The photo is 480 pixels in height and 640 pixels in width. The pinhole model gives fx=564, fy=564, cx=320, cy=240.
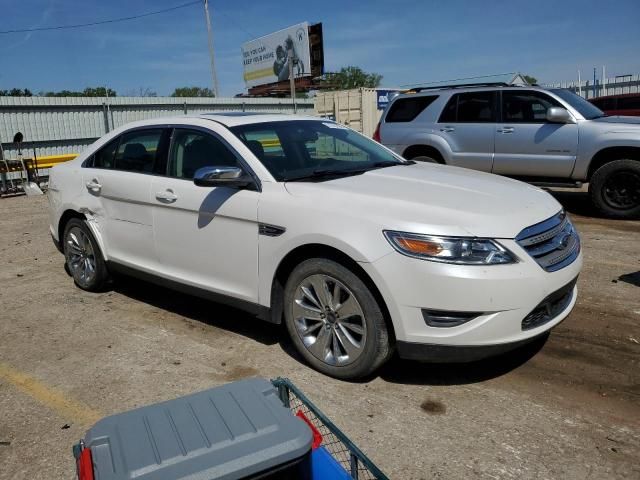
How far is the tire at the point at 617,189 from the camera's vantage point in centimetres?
767

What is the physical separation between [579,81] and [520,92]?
18.7 metres

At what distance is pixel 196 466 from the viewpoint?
1.51 m

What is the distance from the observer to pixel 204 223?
3.97 meters

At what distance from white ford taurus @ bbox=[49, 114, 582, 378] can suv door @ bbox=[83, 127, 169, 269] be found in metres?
0.02

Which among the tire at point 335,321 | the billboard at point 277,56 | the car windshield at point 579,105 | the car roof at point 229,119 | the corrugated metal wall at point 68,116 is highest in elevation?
the billboard at point 277,56

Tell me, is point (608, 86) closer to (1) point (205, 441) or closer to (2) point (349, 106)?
(2) point (349, 106)

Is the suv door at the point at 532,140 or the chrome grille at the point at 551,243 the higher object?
the suv door at the point at 532,140

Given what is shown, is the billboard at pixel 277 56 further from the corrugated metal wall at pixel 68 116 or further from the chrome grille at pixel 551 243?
the chrome grille at pixel 551 243

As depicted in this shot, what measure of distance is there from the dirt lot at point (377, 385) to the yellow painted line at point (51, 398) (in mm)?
11

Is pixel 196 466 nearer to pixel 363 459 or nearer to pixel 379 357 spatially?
pixel 363 459

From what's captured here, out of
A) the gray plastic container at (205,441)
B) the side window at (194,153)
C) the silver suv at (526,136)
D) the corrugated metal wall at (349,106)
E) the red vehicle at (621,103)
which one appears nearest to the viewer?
the gray plastic container at (205,441)

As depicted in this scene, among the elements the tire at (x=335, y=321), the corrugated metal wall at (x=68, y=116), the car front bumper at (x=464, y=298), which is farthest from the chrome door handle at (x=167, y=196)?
the corrugated metal wall at (x=68, y=116)

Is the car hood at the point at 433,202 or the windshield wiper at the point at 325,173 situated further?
the windshield wiper at the point at 325,173

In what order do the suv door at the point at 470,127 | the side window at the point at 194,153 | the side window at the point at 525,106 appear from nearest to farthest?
the side window at the point at 194,153, the side window at the point at 525,106, the suv door at the point at 470,127
